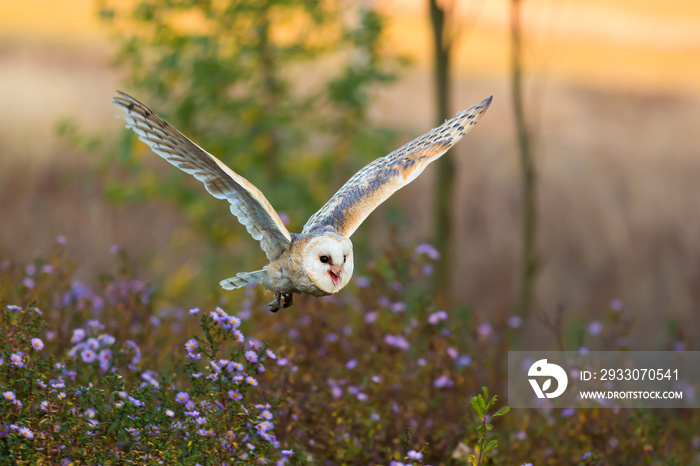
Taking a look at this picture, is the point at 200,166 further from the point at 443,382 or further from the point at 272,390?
the point at 443,382

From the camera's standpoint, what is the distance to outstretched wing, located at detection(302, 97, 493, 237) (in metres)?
3.42

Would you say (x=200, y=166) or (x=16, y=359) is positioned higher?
(x=200, y=166)

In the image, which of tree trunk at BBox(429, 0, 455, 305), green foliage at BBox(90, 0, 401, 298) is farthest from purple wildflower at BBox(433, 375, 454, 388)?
green foliage at BBox(90, 0, 401, 298)

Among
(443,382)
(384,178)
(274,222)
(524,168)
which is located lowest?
(443,382)

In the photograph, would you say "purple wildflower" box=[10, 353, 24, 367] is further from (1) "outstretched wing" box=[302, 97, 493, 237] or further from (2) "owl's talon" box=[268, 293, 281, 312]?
(1) "outstretched wing" box=[302, 97, 493, 237]

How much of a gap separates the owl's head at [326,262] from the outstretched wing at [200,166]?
0.55 ft

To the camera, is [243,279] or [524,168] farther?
[524,168]

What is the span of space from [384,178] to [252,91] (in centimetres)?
351

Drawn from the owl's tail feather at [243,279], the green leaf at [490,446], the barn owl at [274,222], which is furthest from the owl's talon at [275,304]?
the green leaf at [490,446]

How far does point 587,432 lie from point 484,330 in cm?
108

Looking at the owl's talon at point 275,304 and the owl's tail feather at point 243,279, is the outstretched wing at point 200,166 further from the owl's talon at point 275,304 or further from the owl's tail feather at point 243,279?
the owl's talon at point 275,304

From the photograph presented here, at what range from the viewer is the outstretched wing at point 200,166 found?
9.46 feet

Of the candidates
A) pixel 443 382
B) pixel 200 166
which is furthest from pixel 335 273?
pixel 443 382

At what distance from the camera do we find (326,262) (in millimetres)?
2982
